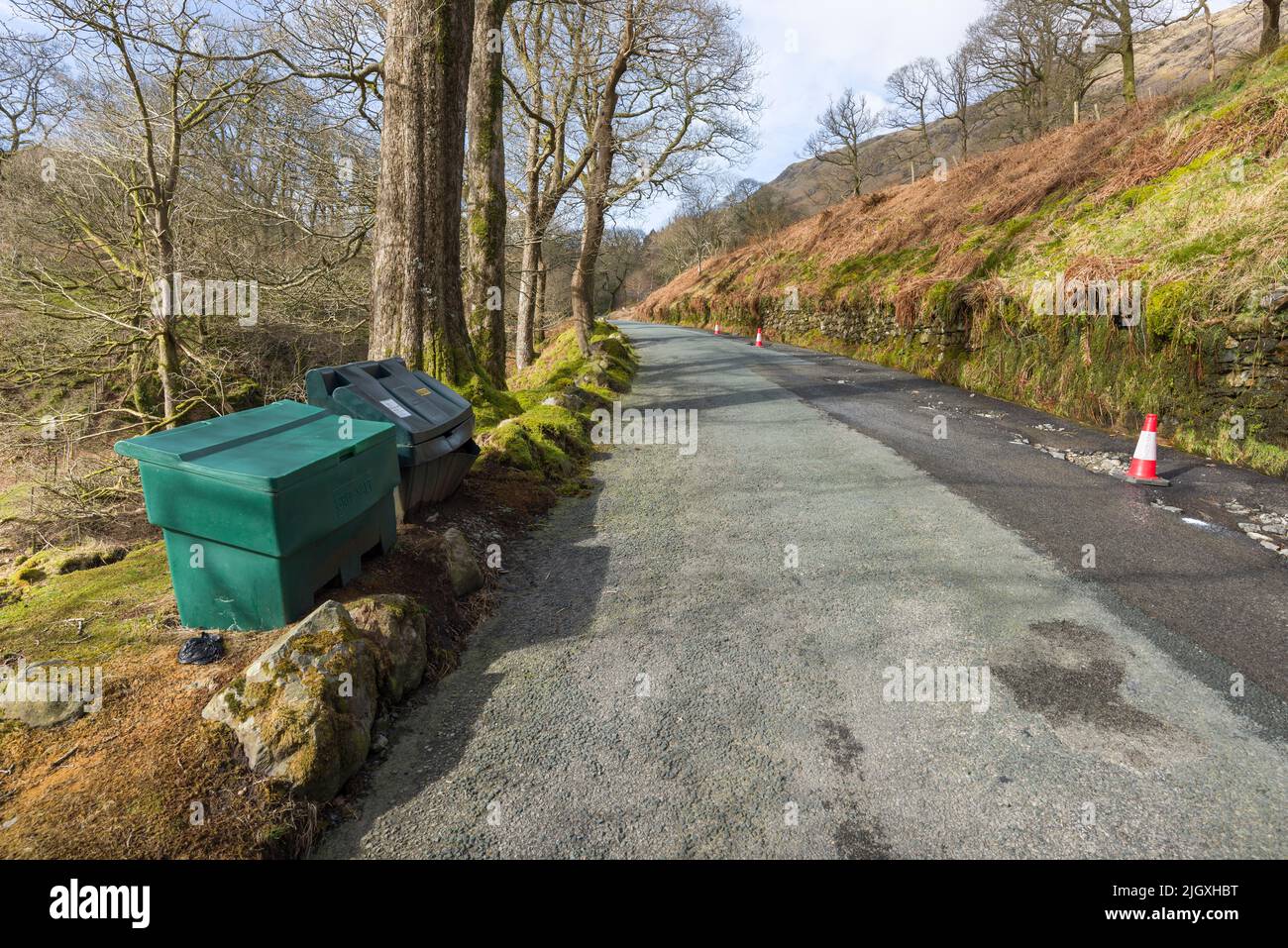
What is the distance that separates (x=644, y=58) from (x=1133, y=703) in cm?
1880

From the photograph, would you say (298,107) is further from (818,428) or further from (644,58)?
(644,58)

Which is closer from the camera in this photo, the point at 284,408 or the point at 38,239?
the point at 284,408

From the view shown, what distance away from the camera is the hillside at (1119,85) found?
2628 centimetres

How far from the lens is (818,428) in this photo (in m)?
9.27

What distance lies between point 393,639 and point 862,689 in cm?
255

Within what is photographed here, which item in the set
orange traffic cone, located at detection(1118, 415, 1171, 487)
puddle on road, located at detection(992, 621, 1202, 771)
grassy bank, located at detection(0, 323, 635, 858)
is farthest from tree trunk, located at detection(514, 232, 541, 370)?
puddle on road, located at detection(992, 621, 1202, 771)

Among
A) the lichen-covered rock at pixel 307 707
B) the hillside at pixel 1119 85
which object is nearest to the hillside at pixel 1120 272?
the hillside at pixel 1119 85

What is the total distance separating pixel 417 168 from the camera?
23.0 ft

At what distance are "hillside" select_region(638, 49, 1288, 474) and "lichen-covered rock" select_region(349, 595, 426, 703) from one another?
8.28 meters

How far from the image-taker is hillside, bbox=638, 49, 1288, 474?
723cm

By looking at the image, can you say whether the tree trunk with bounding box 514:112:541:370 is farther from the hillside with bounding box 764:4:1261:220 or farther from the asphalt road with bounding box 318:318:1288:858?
the hillside with bounding box 764:4:1261:220

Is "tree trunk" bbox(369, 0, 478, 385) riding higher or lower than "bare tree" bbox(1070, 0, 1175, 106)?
lower

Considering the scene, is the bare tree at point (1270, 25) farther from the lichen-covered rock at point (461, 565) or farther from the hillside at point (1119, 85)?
the lichen-covered rock at point (461, 565)

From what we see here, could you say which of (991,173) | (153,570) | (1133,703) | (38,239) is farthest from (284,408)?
(991,173)
